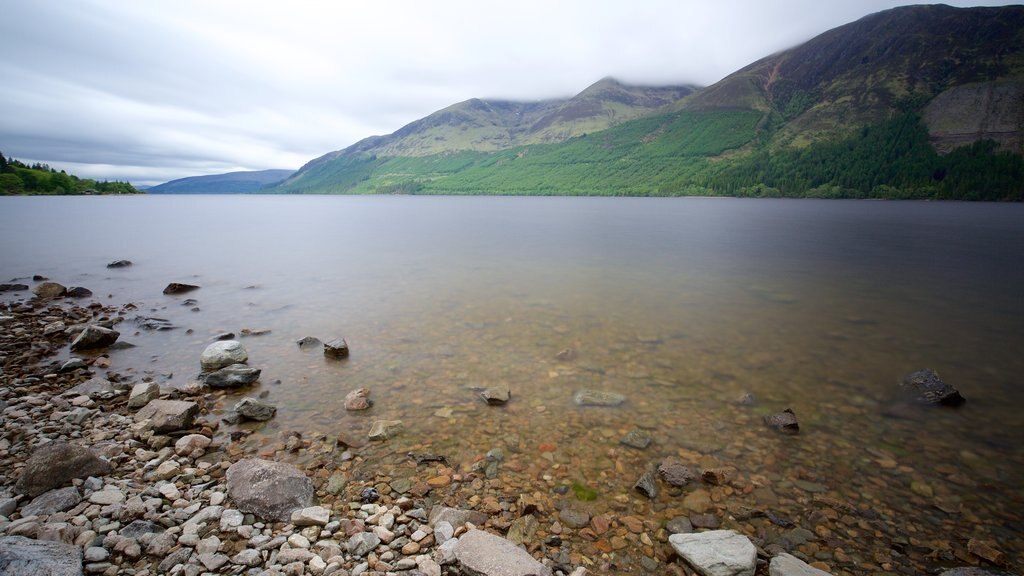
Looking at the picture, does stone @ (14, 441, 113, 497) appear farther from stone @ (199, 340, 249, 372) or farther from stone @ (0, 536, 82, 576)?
stone @ (199, 340, 249, 372)

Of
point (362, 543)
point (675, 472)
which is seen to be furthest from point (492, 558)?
point (675, 472)

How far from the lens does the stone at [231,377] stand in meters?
12.5

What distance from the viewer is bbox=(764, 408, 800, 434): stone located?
34.1ft

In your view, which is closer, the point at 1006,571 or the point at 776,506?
the point at 1006,571

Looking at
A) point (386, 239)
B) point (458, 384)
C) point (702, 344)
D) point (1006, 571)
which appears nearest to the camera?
point (1006, 571)

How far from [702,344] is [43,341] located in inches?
930

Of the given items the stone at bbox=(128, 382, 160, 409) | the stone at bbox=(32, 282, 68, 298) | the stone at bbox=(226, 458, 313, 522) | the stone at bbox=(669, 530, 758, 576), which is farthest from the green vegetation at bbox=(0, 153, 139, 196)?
the stone at bbox=(669, 530, 758, 576)

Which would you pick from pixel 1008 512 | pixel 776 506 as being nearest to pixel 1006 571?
pixel 1008 512

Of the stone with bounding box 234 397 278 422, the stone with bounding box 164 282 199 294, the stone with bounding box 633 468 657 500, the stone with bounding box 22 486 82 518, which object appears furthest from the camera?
the stone with bounding box 164 282 199 294

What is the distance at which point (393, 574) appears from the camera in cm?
590

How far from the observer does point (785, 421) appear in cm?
1051

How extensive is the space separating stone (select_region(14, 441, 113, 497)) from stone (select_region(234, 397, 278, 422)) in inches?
108

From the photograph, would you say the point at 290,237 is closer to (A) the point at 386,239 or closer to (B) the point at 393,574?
(A) the point at 386,239

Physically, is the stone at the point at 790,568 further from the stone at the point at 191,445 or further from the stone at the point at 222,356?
the stone at the point at 222,356
